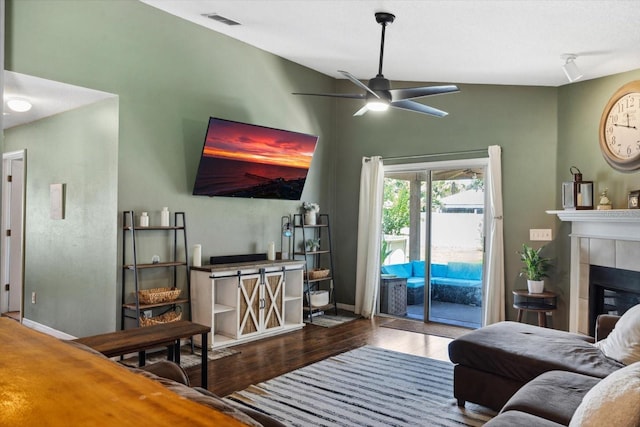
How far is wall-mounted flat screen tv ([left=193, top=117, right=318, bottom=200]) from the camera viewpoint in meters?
4.85

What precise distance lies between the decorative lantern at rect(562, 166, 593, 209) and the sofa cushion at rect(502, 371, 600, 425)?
2347 mm

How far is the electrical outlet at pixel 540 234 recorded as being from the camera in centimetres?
508

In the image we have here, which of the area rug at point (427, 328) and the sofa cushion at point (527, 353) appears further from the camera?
the area rug at point (427, 328)

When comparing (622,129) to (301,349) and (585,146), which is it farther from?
(301,349)

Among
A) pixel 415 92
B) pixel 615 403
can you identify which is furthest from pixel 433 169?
pixel 615 403

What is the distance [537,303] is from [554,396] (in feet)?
8.74

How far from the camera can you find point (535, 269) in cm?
490

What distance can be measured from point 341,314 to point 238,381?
110 inches

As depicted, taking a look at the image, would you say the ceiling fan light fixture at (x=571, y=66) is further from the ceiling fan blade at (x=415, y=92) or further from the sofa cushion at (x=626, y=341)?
the sofa cushion at (x=626, y=341)

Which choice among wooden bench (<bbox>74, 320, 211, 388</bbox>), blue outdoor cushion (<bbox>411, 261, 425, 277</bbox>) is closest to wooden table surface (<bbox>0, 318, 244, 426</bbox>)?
wooden bench (<bbox>74, 320, 211, 388</bbox>)

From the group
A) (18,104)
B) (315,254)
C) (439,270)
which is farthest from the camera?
(315,254)

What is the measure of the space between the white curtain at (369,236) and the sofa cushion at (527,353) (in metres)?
2.76

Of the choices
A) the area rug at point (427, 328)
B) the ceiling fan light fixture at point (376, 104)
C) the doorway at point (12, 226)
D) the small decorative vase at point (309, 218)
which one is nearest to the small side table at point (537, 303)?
the area rug at point (427, 328)

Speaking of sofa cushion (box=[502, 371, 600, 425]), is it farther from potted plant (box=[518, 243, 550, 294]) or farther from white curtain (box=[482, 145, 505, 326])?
white curtain (box=[482, 145, 505, 326])
